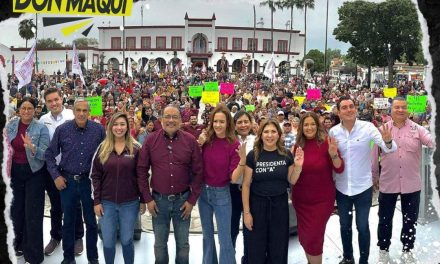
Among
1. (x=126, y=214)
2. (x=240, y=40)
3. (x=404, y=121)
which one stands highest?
(x=240, y=40)

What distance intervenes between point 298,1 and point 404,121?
53.5m

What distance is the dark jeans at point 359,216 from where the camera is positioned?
4.55 m

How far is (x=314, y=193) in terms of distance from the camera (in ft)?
14.4

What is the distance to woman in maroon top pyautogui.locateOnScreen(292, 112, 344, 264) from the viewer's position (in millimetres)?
4354

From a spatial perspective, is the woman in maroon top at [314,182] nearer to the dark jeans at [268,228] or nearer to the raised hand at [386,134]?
the dark jeans at [268,228]

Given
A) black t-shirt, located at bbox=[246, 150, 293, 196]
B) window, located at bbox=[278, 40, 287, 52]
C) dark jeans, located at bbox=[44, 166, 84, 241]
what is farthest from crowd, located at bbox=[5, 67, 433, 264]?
window, located at bbox=[278, 40, 287, 52]

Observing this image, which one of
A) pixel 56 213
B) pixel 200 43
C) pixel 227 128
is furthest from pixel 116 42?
pixel 227 128

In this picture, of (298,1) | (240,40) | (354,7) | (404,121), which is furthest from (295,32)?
(404,121)

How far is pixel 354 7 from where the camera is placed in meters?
33.8

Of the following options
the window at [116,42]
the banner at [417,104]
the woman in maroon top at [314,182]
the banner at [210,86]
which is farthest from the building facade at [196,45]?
the woman in maroon top at [314,182]

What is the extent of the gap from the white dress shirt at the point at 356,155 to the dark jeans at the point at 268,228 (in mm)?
724

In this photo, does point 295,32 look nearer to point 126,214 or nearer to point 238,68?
point 238,68

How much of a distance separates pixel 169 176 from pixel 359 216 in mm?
1901

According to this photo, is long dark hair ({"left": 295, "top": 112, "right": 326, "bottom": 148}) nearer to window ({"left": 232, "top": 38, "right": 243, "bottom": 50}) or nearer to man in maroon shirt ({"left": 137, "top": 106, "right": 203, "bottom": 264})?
man in maroon shirt ({"left": 137, "top": 106, "right": 203, "bottom": 264})
